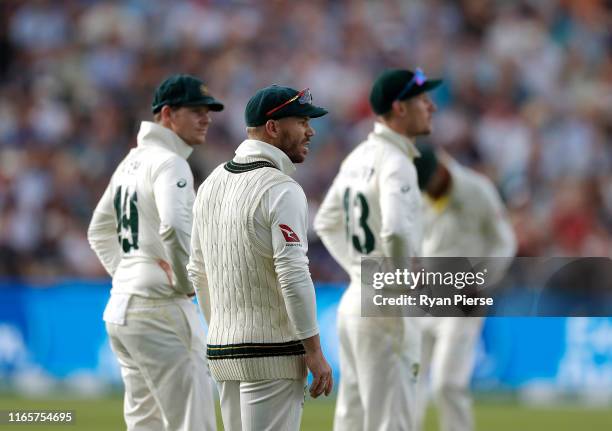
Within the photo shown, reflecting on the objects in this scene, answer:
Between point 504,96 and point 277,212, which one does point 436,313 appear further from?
point 504,96

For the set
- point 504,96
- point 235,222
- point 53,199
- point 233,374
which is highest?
point 504,96

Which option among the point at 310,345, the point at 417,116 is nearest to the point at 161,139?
the point at 417,116

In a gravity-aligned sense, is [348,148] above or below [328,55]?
below

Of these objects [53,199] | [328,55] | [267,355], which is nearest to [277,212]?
[267,355]

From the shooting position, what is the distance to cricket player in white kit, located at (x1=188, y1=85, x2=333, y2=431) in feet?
18.6

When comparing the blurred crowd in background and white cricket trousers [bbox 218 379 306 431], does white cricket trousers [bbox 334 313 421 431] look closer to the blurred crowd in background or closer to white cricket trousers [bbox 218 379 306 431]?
white cricket trousers [bbox 218 379 306 431]

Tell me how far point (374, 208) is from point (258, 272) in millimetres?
2370

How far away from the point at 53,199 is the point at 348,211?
920 centimetres

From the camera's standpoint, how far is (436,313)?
9.73 m

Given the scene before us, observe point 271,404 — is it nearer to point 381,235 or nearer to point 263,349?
point 263,349

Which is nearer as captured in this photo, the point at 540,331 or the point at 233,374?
the point at 233,374

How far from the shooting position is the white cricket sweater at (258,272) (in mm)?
5668

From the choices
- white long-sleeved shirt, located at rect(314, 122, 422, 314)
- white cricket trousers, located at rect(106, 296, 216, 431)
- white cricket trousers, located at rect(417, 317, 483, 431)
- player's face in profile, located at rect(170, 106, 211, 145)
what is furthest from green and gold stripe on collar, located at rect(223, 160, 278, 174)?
white cricket trousers, located at rect(417, 317, 483, 431)

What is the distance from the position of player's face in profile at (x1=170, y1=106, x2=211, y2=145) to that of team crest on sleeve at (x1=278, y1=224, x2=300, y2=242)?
7.12 feet
